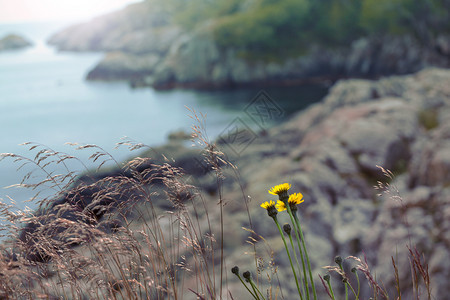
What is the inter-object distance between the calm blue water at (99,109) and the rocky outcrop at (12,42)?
2995 centimetres

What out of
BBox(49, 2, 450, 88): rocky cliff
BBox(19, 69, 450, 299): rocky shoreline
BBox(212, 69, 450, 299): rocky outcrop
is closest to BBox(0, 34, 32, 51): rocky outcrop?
BBox(49, 2, 450, 88): rocky cliff

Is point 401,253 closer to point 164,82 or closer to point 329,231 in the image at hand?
point 329,231

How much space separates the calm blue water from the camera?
97.4 ft

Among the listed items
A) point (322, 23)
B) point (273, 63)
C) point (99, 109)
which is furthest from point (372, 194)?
point (322, 23)

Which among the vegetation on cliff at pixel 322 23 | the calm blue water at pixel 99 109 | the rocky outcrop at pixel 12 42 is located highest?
the rocky outcrop at pixel 12 42

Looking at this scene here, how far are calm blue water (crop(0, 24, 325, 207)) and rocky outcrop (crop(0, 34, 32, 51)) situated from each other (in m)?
29.9

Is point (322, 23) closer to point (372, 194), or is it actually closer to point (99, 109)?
point (99, 109)

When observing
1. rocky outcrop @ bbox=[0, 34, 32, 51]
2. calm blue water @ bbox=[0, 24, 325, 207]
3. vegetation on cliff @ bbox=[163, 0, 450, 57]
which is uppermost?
rocky outcrop @ bbox=[0, 34, 32, 51]

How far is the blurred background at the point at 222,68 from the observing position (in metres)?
33.8

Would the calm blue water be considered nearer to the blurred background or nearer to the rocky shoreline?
the blurred background

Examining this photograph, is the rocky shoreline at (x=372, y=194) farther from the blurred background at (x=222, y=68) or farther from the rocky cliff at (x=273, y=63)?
the rocky cliff at (x=273, y=63)

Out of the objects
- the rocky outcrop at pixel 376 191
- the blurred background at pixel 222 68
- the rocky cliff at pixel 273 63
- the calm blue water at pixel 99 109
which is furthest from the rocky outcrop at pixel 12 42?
the rocky outcrop at pixel 376 191

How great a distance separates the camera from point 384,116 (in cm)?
845

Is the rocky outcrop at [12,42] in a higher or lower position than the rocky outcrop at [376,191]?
higher
